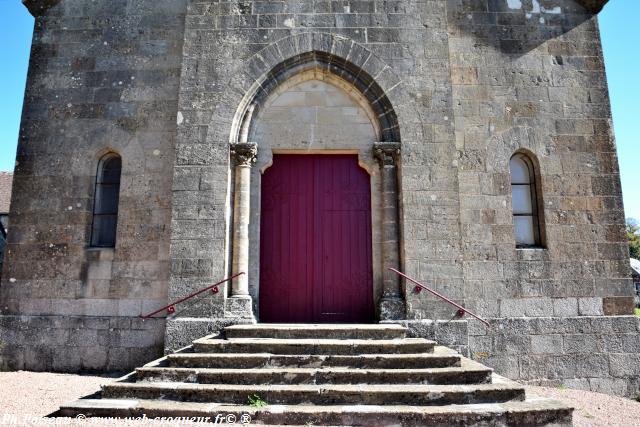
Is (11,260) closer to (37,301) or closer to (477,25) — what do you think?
(37,301)

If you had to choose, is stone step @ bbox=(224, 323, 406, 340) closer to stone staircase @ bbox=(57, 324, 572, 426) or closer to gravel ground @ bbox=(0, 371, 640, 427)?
stone staircase @ bbox=(57, 324, 572, 426)

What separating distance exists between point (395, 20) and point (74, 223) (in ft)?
20.8

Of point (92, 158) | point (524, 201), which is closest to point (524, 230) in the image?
point (524, 201)

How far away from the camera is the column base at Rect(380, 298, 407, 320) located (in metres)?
6.40

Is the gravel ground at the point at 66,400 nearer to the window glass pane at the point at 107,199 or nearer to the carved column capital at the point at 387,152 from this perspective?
the window glass pane at the point at 107,199

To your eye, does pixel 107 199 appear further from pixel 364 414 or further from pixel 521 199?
pixel 521 199

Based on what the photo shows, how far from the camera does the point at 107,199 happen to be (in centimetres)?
761

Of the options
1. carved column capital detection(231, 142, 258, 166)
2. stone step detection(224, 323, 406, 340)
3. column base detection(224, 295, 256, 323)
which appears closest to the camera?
stone step detection(224, 323, 406, 340)

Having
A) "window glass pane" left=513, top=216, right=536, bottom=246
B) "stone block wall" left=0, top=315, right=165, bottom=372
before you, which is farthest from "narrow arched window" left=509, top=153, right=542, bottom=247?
"stone block wall" left=0, top=315, right=165, bottom=372

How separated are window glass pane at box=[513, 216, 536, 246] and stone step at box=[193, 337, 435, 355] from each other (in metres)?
2.86

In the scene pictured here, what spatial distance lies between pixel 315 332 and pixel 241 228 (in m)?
2.01

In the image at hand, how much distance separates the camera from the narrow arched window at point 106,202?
7.49 metres

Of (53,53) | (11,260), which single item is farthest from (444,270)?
(53,53)

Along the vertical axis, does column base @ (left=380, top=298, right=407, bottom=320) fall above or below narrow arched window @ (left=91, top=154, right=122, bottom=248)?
below
